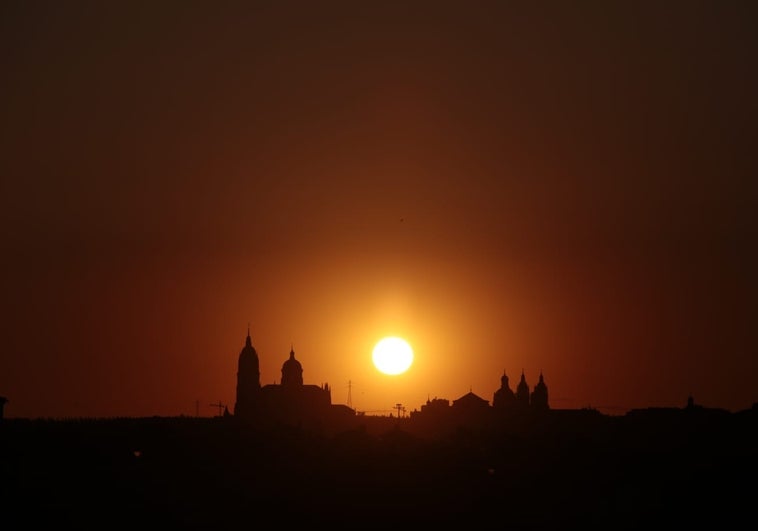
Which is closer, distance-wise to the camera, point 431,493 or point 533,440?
point 431,493

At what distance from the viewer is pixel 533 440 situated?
196m

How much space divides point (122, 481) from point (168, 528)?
17.6 meters

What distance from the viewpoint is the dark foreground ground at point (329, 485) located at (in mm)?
102750

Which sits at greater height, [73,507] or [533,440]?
[533,440]

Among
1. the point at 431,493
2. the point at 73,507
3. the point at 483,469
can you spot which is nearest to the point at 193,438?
the point at 483,469

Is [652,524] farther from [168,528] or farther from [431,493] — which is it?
[168,528]

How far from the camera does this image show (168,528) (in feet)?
317

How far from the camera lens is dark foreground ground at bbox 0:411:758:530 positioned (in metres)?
103

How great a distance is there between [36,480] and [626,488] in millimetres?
50907

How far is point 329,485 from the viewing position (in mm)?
117062

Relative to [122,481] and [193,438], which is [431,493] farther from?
[193,438]

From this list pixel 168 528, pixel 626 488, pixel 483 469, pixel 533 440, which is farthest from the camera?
pixel 533 440

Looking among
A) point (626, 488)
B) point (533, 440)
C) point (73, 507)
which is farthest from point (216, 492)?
point (533, 440)

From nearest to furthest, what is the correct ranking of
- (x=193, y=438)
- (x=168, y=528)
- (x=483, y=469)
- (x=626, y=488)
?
(x=168, y=528) → (x=626, y=488) → (x=483, y=469) → (x=193, y=438)
